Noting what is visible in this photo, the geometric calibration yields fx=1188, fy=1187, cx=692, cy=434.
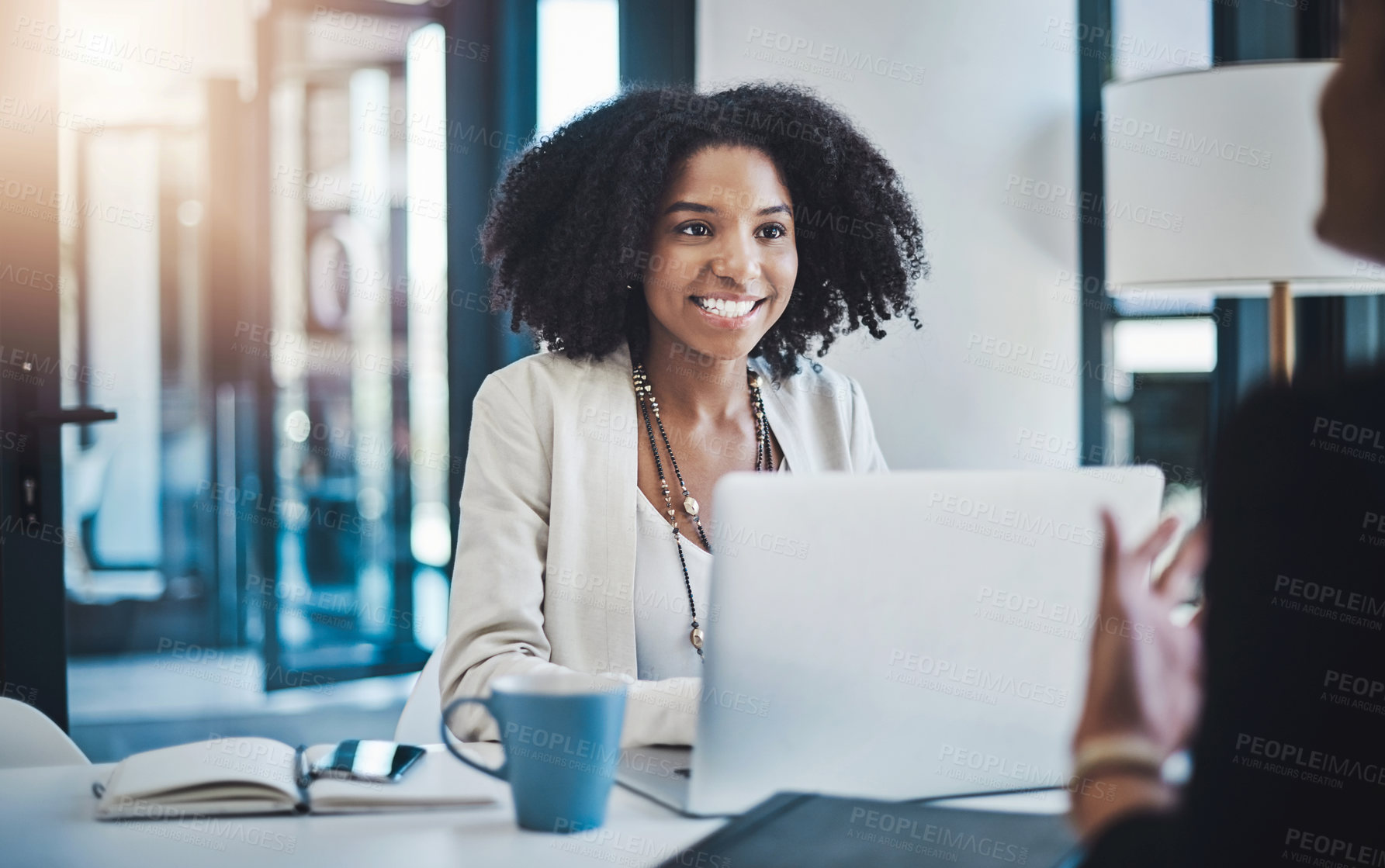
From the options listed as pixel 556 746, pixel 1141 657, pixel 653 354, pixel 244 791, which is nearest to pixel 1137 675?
pixel 1141 657

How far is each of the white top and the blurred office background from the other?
0.88 m

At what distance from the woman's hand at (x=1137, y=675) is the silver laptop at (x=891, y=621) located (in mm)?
297

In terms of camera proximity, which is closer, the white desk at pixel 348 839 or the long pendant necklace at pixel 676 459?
the white desk at pixel 348 839

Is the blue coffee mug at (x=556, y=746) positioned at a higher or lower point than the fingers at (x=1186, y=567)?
lower

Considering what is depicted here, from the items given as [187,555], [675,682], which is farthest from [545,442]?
[187,555]

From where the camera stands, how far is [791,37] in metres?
2.30

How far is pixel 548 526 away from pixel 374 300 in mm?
2223

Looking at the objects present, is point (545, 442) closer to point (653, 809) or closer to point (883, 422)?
point (653, 809)

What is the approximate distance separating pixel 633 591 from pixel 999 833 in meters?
0.69

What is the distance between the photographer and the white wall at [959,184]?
7.56 ft

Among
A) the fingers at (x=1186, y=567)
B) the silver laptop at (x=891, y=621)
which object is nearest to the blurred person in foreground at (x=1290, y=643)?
the fingers at (x=1186, y=567)

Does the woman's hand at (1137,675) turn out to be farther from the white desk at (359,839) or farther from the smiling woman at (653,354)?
the smiling woman at (653,354)

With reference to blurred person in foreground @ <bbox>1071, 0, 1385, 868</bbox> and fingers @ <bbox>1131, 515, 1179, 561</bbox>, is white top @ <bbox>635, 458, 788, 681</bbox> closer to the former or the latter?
fingers @ <bbox>1131, 515, 1179, 561</bbox>

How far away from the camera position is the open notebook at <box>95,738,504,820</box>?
0.94 m
